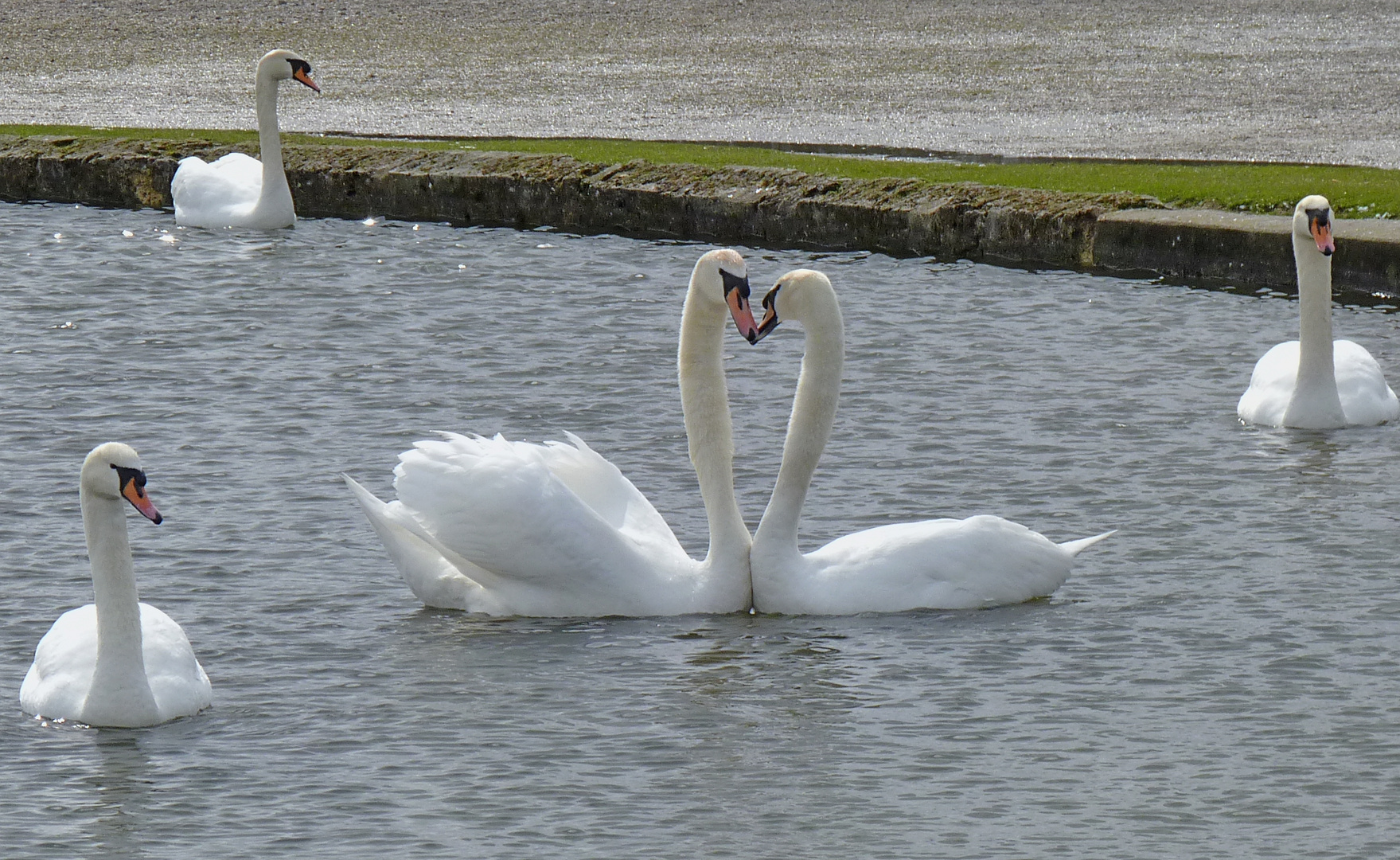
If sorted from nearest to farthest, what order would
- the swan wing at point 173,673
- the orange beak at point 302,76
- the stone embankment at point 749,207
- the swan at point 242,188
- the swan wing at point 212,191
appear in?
the swan wing at point 173,673, the stone embankment at point 749,207, the swan at point 242,188, the swan wing at point 212,191, the orange beak at point 302,76

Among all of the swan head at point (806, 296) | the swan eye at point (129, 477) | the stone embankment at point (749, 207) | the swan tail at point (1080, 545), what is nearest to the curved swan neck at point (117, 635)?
the swan eye at point (129, 477)

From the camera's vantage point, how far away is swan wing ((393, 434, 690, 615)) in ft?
21.0

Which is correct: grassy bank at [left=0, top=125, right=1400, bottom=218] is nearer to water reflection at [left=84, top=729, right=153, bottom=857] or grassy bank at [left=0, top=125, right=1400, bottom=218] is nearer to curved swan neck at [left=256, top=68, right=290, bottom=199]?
curved swan neck at [left=256, top=68, right=290, bottom=199]

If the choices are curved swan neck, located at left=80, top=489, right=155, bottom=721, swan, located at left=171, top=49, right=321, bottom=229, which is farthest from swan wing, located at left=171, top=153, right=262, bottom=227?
curved swan neck, located at left=80, top=489, right=155, bottom=721

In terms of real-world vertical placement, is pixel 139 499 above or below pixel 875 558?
above

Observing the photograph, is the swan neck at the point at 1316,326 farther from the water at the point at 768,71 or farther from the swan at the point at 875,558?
the water at the point at 768,71

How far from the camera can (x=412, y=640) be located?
248 inches

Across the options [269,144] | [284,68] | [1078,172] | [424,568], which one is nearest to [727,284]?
[424,568]

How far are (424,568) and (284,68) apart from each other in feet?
28.0

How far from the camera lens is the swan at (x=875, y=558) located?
21.2 feet

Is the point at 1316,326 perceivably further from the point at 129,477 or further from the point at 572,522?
the point at 129,477

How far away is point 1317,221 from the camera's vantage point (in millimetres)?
8695

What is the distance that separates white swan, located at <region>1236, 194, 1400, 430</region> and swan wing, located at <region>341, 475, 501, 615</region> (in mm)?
3614

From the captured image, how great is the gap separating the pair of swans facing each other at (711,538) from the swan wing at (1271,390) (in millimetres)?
2251
